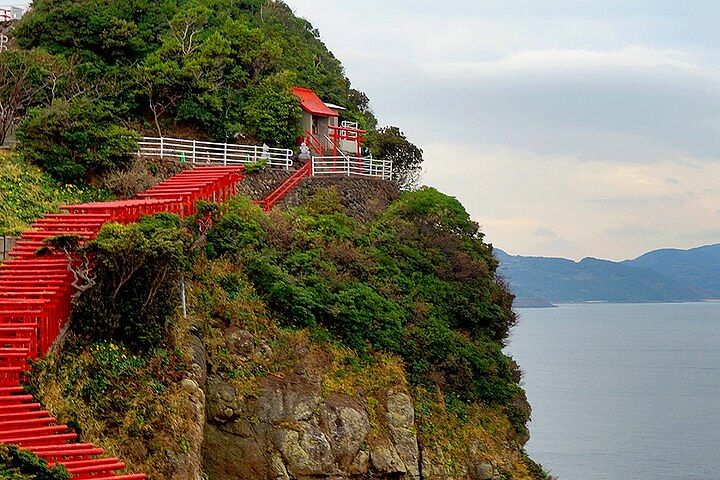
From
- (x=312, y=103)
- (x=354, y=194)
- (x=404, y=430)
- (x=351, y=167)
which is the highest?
(x=312, y=103)

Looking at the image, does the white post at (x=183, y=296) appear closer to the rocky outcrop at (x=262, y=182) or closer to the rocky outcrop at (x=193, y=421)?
the rocky outcrop at (x=193, y=421)

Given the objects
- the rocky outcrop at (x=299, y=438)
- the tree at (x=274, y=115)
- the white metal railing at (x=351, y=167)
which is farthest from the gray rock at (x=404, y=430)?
the tree at (x=274, y=115)

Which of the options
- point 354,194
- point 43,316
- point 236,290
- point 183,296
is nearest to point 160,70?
point 354,194

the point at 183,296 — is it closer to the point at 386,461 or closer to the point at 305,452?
the point at 305,452

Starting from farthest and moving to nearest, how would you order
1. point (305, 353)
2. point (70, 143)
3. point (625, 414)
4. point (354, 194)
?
point (625, 414) → point (354, 194) → point (70, 143) → point (305, 353)

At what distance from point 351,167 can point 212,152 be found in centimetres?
560

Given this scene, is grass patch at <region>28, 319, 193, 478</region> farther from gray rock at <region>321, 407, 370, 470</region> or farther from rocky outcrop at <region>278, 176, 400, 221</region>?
rocky outcrop at <region>278, 176, 400, 221</region>

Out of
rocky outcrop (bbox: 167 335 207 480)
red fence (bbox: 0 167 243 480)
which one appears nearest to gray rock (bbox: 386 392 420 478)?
rocky outcrop (bbox: 167 335 207 480)

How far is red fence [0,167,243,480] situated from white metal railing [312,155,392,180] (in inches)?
440

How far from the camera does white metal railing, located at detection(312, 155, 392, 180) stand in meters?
48.2

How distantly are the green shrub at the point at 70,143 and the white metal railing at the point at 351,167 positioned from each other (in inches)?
361

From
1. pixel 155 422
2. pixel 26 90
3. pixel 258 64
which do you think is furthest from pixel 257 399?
pixel 258 64

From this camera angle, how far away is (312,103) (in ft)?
170

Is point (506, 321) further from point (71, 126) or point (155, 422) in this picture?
point (155, 422)
